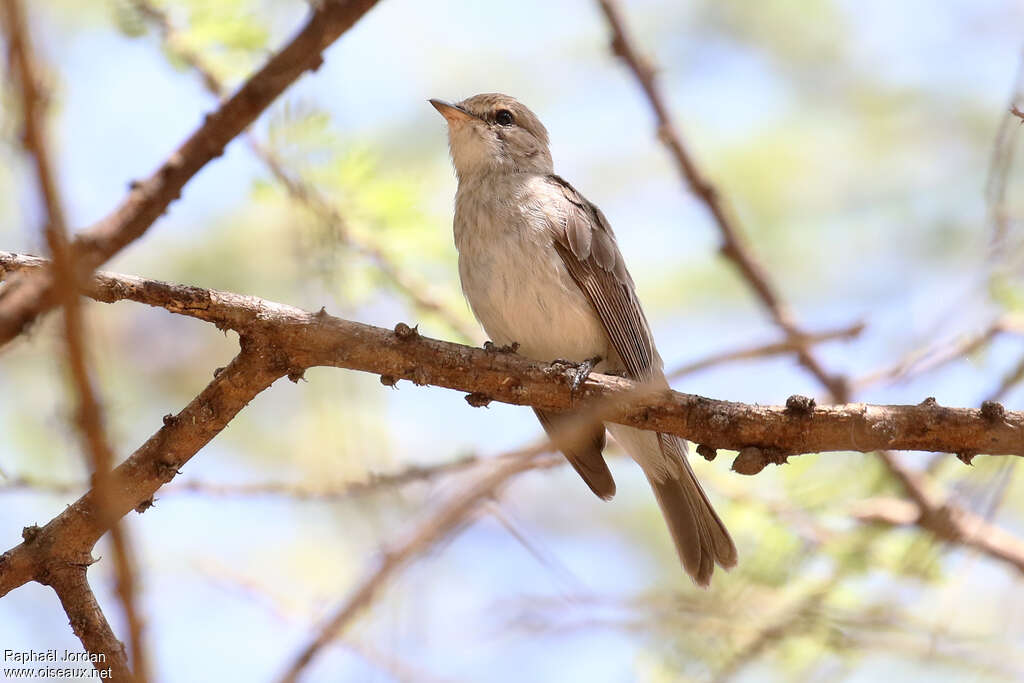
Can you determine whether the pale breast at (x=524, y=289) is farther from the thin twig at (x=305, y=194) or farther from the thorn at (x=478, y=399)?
the thorn at (x=478, y=399)

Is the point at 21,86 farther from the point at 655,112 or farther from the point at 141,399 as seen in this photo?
the point at 141,399

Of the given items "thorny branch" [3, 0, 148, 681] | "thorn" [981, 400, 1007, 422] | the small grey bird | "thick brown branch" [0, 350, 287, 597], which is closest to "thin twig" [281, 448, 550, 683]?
"thorny branch" [3, 0, 148, 681]

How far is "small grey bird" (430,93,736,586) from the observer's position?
4.75m

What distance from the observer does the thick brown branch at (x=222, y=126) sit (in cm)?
351

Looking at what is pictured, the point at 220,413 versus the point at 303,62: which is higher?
the point at 303,62

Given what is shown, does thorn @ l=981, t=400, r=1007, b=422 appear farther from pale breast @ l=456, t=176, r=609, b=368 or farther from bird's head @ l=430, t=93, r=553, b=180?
bird's head @ l=430, t=93, r=553, b=180

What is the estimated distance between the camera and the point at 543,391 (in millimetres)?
3506

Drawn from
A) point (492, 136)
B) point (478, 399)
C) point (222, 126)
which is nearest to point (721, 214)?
point (492, 136)

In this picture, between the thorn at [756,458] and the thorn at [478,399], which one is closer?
the thorn at [756,458]

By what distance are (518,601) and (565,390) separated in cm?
83

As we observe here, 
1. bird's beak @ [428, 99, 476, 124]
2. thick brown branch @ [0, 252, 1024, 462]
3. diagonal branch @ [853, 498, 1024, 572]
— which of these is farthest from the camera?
bird's beak @ [428, 99, 476, 124]

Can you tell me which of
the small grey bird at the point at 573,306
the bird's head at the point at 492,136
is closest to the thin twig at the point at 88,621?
the small grey bird at the point at 573,306

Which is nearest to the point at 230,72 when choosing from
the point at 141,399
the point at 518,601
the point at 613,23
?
the point at 613,23

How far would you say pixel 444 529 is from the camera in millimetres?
1729
